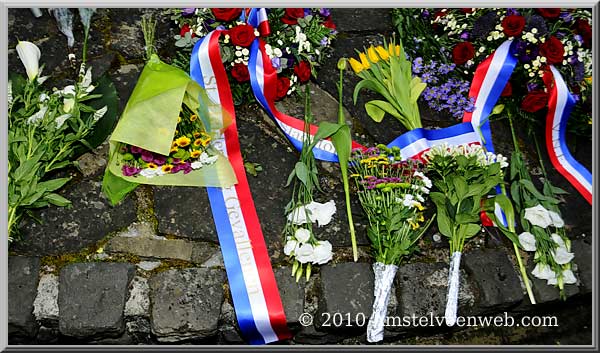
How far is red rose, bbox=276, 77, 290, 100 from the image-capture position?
3.28 meters

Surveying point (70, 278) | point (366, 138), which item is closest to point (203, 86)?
point (366, 138)

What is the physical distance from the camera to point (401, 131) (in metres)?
3.36

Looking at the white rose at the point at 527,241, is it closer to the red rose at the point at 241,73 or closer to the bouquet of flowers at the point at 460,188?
the bouquet of flowers at the point at 460,188

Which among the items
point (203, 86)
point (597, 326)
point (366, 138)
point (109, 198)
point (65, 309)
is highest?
point (203, 86)

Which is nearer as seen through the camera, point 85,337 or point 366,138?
point 85,337

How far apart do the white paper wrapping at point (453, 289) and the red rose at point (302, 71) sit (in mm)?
1106

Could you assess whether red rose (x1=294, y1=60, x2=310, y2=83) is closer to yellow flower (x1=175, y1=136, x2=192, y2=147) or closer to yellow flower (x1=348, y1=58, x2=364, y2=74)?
yellow flower (x1=348, y1=58, x2=364, y2=74)

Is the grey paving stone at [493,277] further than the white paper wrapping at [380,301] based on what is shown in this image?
Yes

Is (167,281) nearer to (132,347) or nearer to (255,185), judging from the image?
(132,347)

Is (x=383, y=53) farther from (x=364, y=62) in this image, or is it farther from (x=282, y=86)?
(x=282, y=86)

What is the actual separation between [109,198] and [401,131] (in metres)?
1.38

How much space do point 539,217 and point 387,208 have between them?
0.69 m

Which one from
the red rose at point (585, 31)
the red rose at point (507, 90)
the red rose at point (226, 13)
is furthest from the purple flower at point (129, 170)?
the red rose at point (585, 31)

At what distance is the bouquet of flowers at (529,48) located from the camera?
3417 millimetres
